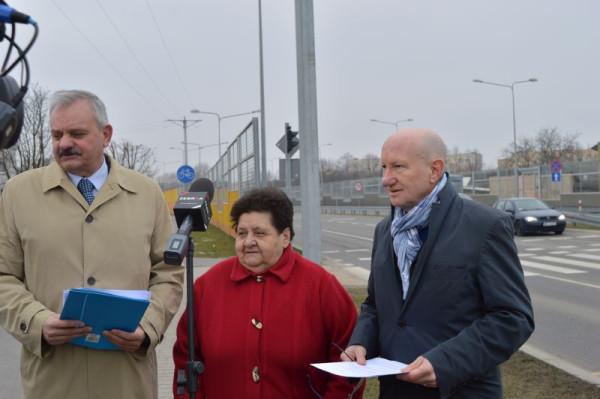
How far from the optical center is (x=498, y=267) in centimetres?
245

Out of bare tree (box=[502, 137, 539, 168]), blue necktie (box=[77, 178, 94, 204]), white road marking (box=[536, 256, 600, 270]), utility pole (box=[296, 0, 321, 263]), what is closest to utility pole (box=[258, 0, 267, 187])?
white road marking (box=[536, 256, 600, 270])

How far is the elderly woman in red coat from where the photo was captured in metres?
2.88

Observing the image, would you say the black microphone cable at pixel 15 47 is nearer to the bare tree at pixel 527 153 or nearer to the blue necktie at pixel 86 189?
the blue necktie at pixel 86 189

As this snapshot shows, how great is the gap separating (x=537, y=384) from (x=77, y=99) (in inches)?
181

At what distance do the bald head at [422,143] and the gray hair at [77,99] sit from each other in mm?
1312

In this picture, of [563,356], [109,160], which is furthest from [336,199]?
[109,160]

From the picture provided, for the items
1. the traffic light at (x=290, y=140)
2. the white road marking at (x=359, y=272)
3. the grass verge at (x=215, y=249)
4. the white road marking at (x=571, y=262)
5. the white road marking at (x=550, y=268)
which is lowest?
the white road marking at (x=359, y=272)

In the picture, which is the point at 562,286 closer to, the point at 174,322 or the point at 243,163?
the point at 174,322

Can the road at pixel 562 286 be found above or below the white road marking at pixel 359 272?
above

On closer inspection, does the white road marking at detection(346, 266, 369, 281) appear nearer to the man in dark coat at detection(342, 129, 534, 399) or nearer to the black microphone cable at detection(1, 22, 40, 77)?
the man in dark coat at detection(342, 129, 534, 399)

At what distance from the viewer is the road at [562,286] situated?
7.61 metres

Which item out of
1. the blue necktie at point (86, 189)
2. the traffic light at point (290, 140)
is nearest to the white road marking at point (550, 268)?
the traffic light at point (290, 140)

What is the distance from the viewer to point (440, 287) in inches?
98.5

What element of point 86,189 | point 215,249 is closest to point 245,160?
point 215,249
